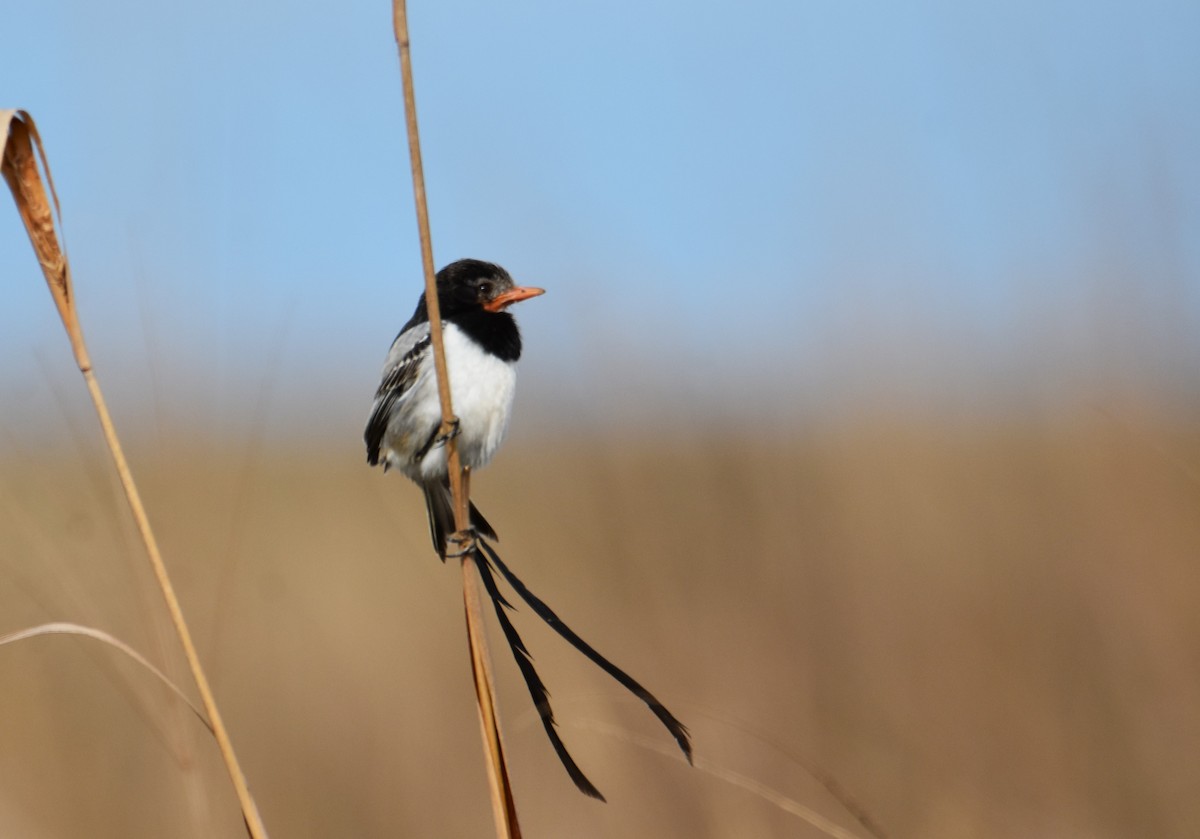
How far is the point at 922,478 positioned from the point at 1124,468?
25.9 inches

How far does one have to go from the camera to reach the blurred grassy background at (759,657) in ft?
A: 8.62

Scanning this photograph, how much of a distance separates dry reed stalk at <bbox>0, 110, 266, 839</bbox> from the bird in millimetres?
1365

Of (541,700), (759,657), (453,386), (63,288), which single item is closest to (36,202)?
(63,288)

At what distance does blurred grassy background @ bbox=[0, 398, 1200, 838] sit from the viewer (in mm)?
2627

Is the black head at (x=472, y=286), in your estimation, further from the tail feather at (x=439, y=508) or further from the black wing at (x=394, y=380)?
the tail feather at (x=439, y=508)

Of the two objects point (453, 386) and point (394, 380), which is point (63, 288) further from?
point (394, 380)

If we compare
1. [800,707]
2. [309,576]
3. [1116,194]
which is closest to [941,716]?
[800,707]

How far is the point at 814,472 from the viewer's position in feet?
11.9

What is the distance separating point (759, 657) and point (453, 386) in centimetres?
151

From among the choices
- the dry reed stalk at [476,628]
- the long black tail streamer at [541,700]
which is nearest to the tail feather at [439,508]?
the long black tail streamer at [541,700]

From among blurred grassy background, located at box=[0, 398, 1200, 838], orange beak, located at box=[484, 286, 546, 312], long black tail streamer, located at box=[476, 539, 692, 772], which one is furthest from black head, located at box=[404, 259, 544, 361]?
long black tail streamer, located at box=[476, 539, 692, 772]

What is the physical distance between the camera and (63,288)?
45.1 inches

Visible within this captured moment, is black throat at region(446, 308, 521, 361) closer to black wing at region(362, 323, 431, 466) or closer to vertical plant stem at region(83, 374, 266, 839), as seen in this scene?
black wing at region(362, 323, 431, 466)

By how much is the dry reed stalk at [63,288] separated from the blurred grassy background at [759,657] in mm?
842
